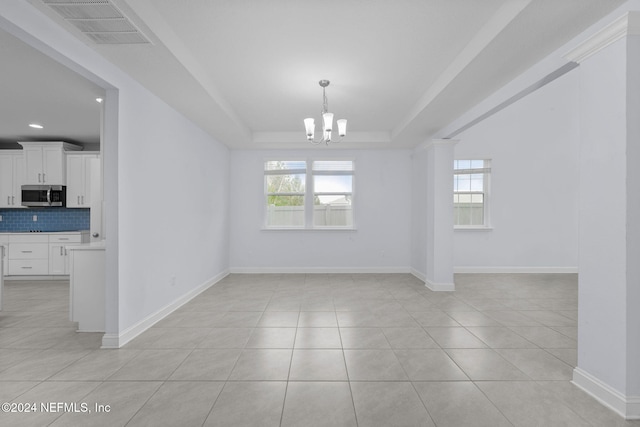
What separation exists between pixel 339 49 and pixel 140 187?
8.14 feet

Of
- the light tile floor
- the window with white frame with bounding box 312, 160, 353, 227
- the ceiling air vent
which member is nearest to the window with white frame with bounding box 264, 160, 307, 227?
the window with white frame with bounding box 312, 160, 353, 227

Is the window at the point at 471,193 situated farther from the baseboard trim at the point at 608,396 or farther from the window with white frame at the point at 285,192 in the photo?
the baseboard trim at the point at 608,396

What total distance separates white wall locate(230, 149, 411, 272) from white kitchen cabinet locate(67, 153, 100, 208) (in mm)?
2747

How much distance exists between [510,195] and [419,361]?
17.7 ft

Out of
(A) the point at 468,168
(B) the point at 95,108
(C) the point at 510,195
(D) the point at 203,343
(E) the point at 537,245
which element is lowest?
(D) the point at 203,343

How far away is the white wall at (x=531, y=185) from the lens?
21.6 ft

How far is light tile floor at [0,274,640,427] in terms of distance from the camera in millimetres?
1945

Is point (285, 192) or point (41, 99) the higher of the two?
point (41, 99)

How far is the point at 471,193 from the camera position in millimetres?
6785

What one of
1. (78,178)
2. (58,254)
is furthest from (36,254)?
(78,178)

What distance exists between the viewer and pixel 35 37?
209cm

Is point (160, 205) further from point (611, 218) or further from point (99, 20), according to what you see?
point (611, 218)

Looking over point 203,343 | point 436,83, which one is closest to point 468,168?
point 436,83

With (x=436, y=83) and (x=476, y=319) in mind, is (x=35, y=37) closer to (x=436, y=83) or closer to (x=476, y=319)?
(x=436, y=83)
